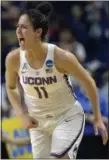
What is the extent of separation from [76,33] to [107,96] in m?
1.13

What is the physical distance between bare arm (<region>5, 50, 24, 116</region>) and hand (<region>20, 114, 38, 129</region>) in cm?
5

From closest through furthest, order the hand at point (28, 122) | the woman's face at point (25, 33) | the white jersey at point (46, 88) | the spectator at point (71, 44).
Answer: the woman's face at point (25, 33) → the white jersey at point (46, 88) → the hand at point (28, 122) → the spectator at point (71, 44)

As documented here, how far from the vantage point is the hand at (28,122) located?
12.1 feet

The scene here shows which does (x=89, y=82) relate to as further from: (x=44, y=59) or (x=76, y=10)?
(x=76, y=10)

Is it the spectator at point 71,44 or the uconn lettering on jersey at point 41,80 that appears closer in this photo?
the uconn lettering on jersey at point 41,80

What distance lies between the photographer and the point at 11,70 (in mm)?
3701

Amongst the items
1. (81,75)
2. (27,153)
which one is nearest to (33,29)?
(81,75)

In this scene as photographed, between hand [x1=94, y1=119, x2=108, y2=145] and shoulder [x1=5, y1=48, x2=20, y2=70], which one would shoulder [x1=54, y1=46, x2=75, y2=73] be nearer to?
shoulder [x1=5, y1=48, x2=20, y2=70]

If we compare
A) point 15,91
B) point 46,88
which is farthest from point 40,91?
point 15,91

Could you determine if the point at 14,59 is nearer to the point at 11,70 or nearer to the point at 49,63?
the point at 11,70

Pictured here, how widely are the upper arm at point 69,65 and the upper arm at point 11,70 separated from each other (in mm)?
349

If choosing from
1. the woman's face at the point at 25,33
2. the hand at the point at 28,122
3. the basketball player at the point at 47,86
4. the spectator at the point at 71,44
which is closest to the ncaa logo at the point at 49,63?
the basketball player at the point at 47,86

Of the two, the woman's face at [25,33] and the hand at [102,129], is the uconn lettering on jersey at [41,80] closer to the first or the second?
the woman's face at [25,33]

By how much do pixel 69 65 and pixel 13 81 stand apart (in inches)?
21.4
